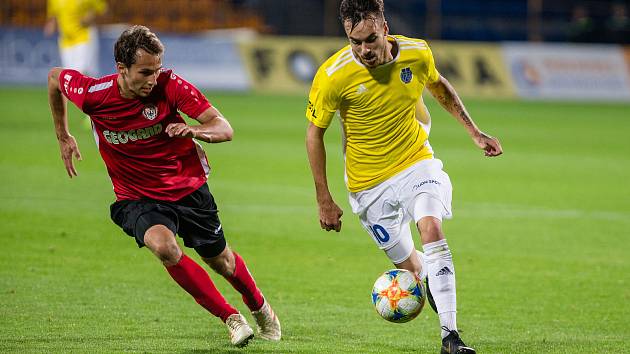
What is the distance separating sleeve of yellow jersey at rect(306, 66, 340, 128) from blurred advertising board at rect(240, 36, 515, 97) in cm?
2412

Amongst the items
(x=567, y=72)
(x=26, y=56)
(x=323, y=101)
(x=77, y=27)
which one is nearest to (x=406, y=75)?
(x=323, y=101)

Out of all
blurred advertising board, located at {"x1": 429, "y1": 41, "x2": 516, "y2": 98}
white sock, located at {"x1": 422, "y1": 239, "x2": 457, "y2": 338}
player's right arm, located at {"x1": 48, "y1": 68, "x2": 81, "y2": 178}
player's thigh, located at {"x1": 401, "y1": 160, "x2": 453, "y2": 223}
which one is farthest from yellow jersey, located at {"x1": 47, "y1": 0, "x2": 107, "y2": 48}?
white sock, located at {"x1": 422, "y1": 239, "x2": 457, "y2": 338}

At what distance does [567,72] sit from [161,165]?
88.5ft

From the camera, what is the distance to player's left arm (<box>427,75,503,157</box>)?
20.9 feet

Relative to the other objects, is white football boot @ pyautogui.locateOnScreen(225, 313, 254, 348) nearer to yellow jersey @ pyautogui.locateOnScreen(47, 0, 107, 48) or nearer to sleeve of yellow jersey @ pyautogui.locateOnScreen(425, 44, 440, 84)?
sleeve of yellow jersey @ pyautogui.locateOnScreen(425, 44, 440, 84)

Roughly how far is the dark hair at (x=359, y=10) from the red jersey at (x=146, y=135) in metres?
0.91

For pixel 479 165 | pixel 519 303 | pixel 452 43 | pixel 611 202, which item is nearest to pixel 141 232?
pixel 519 303

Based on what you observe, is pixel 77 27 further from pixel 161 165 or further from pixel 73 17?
pixel 161 165

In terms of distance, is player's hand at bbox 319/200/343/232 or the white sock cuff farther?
player's hand at bbox 319/200/343/232

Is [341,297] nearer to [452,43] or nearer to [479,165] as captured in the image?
[479,165]

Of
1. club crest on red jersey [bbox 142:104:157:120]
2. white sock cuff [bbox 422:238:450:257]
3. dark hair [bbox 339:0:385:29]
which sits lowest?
white sock cuff [bbox 422:238:450:257]

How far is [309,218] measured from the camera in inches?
454

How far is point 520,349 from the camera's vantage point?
243 inches

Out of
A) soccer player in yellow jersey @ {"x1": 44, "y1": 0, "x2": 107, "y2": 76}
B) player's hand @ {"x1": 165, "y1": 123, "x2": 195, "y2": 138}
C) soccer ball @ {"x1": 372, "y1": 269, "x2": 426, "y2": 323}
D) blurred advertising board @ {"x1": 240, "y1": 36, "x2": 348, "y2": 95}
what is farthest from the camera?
blurred advertising board @ {"x1": 240, "y1": 36, "x2": 348, "y2": 95}
